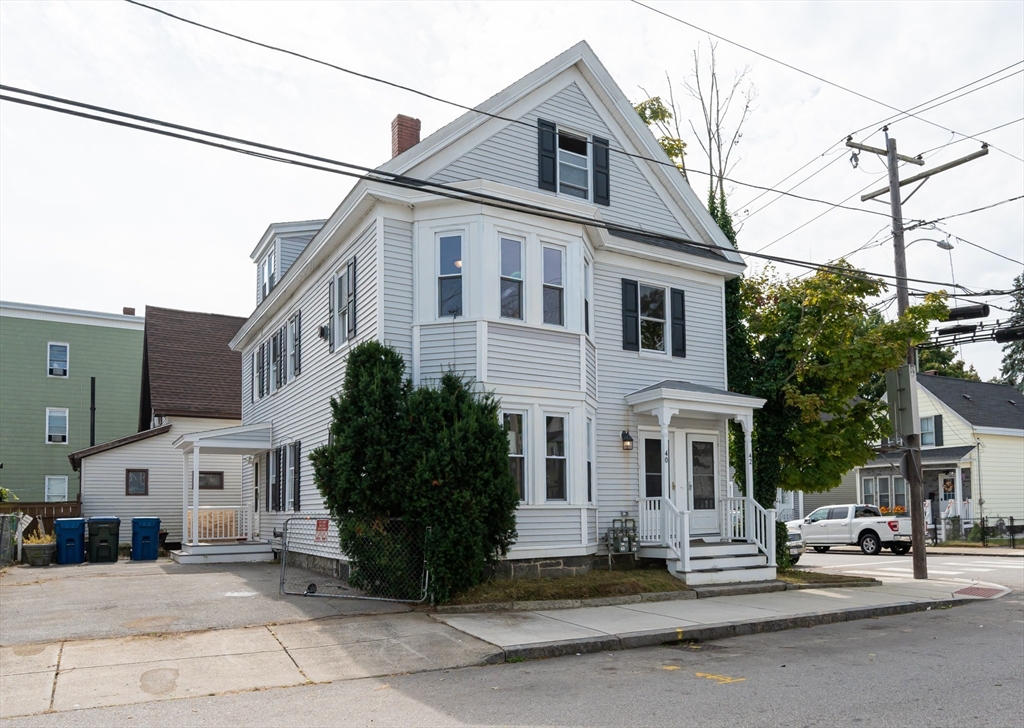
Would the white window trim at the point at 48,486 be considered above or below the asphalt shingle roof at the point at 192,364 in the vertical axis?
below

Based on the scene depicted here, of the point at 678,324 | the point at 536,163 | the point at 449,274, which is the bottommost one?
the point at 678,324

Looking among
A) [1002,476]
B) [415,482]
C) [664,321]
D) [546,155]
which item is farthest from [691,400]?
[1002,476]

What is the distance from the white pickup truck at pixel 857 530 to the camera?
28234mm

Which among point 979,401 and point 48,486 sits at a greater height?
point 979,401

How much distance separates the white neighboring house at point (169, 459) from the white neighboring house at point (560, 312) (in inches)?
362

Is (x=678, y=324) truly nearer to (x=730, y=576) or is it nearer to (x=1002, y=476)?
(x=730, y=576)

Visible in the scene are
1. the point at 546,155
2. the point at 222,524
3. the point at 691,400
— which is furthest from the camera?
the point at 222,524

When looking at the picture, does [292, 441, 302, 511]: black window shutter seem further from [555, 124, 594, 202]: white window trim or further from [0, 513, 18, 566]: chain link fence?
[555, 124, 594, 202]: white window trim

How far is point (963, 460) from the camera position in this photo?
34969mm

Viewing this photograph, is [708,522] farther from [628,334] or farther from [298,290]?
[298,290]

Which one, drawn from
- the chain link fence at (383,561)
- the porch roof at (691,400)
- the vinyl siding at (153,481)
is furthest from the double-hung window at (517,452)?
the vinyl siding at (153,481)

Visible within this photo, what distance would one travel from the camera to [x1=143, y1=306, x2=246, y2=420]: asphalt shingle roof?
98.0ft

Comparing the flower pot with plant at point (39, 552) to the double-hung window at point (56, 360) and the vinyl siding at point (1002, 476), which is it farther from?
the vinyl siding at point (1002, 476)

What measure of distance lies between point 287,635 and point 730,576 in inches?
335
